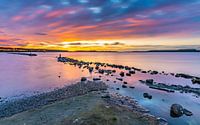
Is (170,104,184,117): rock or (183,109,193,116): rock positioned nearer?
(170,104,184,117): rock

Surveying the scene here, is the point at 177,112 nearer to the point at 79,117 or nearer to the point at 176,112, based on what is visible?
the point at 176,112

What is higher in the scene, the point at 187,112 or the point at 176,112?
the point at 176,112

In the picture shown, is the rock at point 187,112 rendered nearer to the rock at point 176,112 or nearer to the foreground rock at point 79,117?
the rock at point 176,112

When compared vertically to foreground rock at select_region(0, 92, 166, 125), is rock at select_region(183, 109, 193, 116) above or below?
below

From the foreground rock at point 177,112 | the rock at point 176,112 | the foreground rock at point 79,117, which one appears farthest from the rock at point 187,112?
the foreground rock at point 79,117

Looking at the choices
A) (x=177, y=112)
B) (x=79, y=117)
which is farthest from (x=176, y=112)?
(x=79, y=117)

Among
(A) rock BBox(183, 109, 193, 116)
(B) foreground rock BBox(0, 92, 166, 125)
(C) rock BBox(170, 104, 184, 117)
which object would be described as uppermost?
(B) foreground rock BBox(0, 92, 166, 125)

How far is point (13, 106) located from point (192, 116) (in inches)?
814

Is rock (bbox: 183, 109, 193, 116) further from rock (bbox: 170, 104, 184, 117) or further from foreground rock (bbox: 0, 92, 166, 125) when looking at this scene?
foreground rock (bbox: 0, 92, 166, 125)

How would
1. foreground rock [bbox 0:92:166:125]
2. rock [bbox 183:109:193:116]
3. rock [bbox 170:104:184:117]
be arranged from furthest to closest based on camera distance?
rock [bbox 183:109:193:116]
rock [bbox 170:104:184:117]
foreground rock [bbox 0:92:166:125]

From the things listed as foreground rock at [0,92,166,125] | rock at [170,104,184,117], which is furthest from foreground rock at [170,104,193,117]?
foreground rock at [0,92,166,125]

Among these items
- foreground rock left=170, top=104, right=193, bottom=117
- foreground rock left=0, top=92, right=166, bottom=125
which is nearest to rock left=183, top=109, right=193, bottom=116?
foreground rock left=170, top=104, right=193, bottom=117

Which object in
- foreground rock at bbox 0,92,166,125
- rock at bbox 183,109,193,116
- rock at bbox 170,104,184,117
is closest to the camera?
foreground rock at bbox 0,92,166,125

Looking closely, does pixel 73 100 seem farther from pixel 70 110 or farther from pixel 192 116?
pixel 192 116
